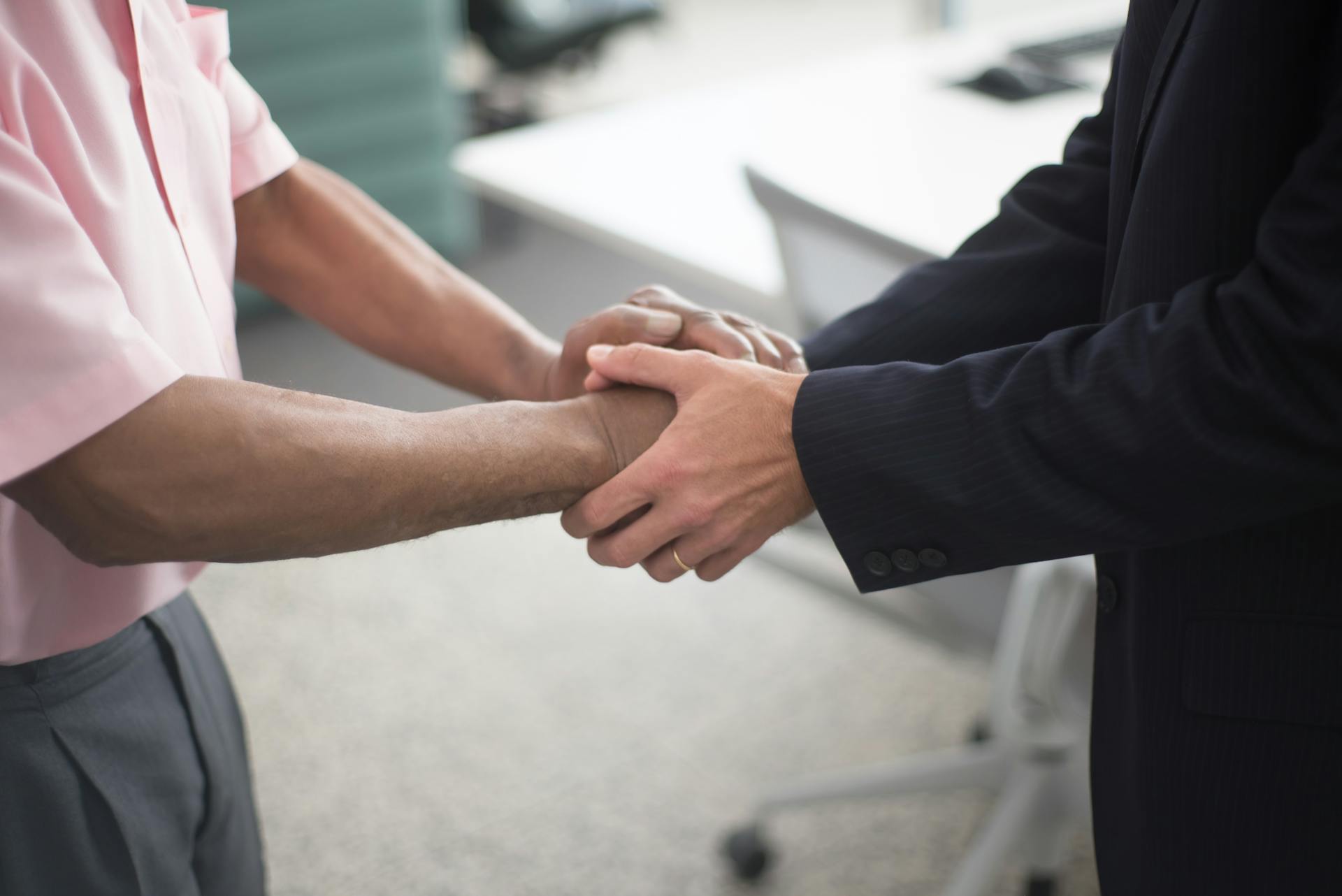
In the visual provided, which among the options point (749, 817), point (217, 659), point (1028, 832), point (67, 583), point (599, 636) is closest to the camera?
point (67, 583)

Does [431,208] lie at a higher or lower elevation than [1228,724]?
lower

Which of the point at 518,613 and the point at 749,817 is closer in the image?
the point at 749,817

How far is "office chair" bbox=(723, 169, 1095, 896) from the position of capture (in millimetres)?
1517

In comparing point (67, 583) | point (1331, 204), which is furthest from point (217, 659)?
point (1331, 204)

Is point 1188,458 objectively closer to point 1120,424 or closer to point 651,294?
point 1120,424

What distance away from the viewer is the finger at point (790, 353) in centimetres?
125

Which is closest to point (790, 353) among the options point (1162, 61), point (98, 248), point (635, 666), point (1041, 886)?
point (1162, 61)

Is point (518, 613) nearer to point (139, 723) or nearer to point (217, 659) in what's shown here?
point (217, 659)

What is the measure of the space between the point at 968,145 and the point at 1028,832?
1.07m

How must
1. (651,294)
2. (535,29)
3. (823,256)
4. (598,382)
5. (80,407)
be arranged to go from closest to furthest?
1. (80,407)
2. (598,382)
3. (651,294)
4. (823,256)
5. (535,29)

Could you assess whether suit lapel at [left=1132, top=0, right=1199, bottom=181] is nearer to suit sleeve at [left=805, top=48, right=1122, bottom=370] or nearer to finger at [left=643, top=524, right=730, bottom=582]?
suit sleeve at [left=805, top=48, right=1122, bottom=370]

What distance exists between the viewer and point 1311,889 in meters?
0.93

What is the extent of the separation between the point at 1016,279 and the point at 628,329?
39 centimetres

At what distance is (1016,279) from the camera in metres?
1.15
